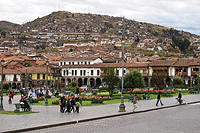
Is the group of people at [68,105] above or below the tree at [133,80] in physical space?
below

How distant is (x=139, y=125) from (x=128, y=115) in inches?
227

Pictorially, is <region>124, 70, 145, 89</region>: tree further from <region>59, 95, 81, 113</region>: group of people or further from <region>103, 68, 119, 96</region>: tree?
<region>59, 95, 81, 113</region>: group of people

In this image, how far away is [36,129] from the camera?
16.9 metres

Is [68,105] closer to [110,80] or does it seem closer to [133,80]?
[110,80]

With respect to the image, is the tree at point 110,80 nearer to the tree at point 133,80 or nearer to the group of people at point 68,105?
the tree at point 133,80

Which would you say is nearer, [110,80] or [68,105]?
[68,105]

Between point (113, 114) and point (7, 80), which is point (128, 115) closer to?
point (113, 114)

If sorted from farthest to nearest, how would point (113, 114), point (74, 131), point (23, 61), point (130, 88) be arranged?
point (23, 61), point (130, 88), point (113, 114), point (74, 131)

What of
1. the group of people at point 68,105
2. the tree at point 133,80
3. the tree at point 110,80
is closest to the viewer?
the group of people at point 68,105

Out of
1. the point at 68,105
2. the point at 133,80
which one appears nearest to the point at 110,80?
the point at 133,80

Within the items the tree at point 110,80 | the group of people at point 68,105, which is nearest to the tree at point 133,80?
the tree at point 110,80

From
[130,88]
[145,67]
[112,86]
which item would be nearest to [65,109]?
[112,86]

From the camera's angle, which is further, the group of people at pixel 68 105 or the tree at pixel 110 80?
the tree at pixel 110 80

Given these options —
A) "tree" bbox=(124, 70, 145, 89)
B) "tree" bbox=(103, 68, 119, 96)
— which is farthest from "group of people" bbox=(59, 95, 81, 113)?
"tree" bbox=(124, 70, 145, 89)
